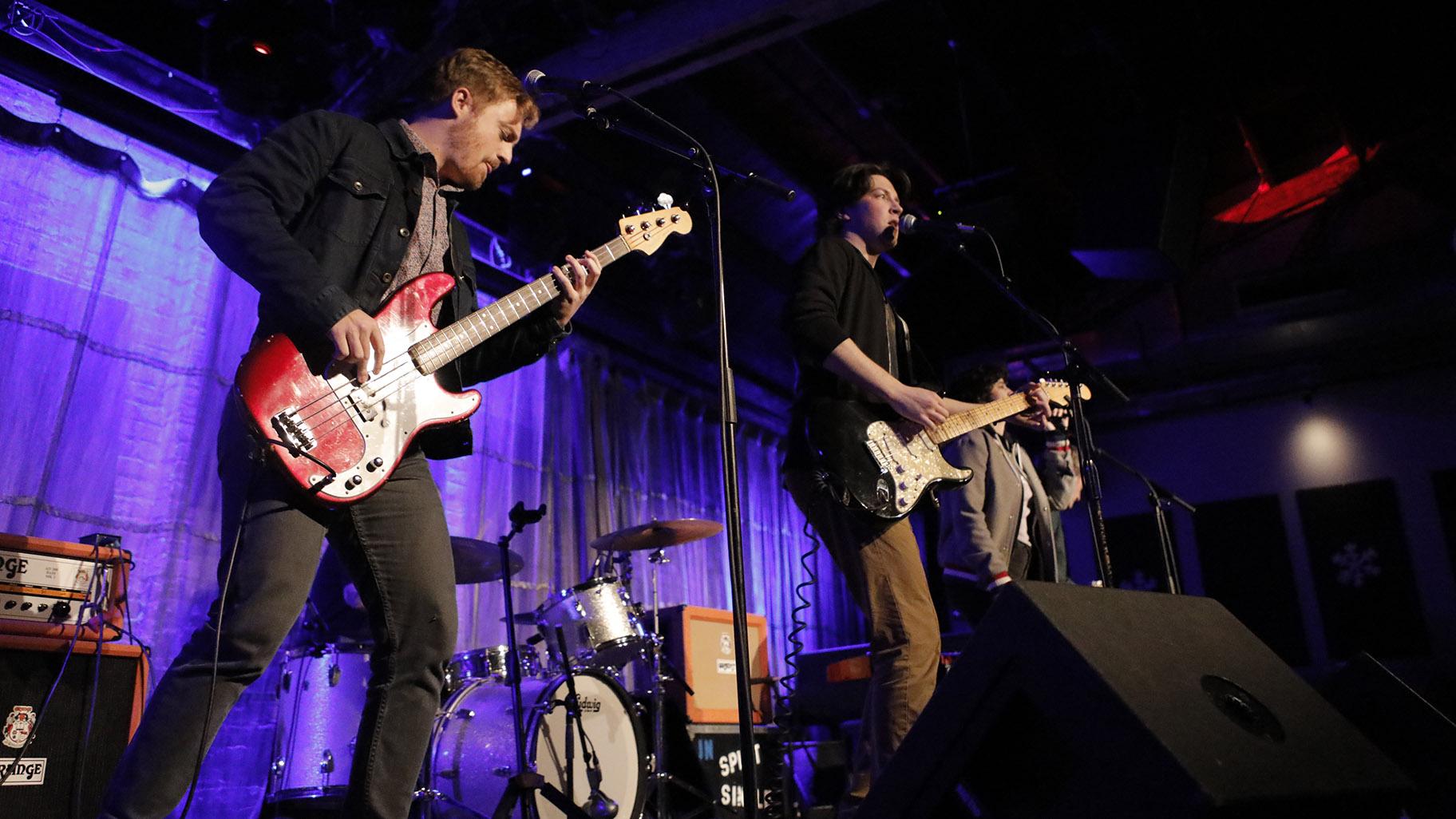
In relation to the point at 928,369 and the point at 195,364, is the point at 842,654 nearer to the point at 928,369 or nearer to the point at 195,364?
the point at 928,369

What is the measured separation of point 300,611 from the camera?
2.11 metres

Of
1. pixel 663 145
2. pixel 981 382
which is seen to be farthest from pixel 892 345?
pixel 981 382

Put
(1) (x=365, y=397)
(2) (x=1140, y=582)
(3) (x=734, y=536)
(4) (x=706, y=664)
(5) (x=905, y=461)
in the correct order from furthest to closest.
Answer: (2) (x=1140, y=582) → (4) (x=706, y=664) → (5) (x=905, y=461) → (1) (x=365, y=397) → (3) (x=734, y=536)

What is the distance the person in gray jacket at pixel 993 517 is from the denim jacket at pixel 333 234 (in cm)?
223

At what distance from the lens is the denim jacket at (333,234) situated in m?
2.06

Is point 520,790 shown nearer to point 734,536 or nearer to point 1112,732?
point 734,536

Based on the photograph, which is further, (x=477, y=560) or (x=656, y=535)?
(x=656, y=535)

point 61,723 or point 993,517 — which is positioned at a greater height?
point 993,517

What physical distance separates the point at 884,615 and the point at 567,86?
5.62 feet

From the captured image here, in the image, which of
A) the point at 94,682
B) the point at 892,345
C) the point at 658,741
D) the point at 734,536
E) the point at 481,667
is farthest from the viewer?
the point at 658,741

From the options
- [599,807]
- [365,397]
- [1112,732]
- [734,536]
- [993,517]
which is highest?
[993,517]

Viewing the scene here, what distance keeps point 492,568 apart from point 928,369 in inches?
81.8

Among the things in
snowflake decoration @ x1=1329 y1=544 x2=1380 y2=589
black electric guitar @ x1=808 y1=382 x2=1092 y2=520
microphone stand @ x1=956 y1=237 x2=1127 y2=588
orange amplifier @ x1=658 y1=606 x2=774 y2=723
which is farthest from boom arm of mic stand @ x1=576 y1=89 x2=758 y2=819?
snowflake decoration @ x1=1329 y1=544 x2=1380 y2=589

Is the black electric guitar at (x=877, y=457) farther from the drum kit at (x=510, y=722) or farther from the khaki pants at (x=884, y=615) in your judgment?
the drum kit at (x=510, y=722)
